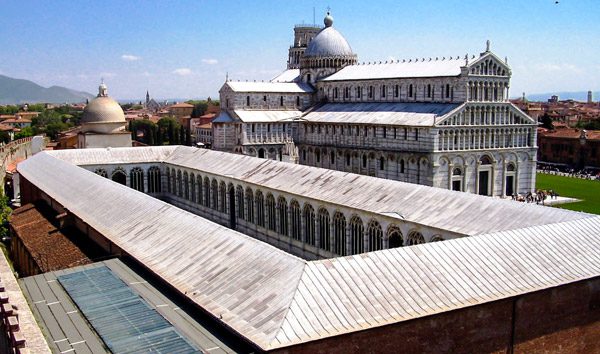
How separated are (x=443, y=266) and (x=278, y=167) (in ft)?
69.6

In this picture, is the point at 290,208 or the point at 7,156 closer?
the point at 290,208

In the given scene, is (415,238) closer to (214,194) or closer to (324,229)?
(324,229)

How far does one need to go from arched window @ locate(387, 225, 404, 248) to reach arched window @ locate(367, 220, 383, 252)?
51 centimetres

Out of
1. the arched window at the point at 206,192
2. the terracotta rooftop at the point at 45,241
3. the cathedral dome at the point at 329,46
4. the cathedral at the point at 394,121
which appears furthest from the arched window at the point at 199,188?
the cathedral dome at the point at 329,46

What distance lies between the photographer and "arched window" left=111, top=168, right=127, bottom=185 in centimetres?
5196

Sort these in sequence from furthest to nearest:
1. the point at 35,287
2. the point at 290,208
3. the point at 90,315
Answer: the point at 290,208, the point at 35,287, the point at 90,315

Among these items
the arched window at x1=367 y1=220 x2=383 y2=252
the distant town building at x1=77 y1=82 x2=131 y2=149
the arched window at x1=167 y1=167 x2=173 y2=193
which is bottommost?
the arched window at x1=167 y1=167 x2=173 y2=193

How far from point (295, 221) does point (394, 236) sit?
8164mm

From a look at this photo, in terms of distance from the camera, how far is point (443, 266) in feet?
56.8

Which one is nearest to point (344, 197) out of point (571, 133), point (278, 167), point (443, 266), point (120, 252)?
point (278, 167)

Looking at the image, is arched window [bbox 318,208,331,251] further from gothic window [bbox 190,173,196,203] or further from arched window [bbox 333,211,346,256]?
gothic window [bbox 190,173,196,203]

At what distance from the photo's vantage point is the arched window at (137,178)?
5222 cm

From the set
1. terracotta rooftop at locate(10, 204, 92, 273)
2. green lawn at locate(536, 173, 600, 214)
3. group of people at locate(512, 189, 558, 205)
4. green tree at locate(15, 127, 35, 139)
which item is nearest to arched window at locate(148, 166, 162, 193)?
terracotta rooftop at locate(10, 204, 92, 273)

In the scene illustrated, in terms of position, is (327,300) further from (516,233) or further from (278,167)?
(278,167)
